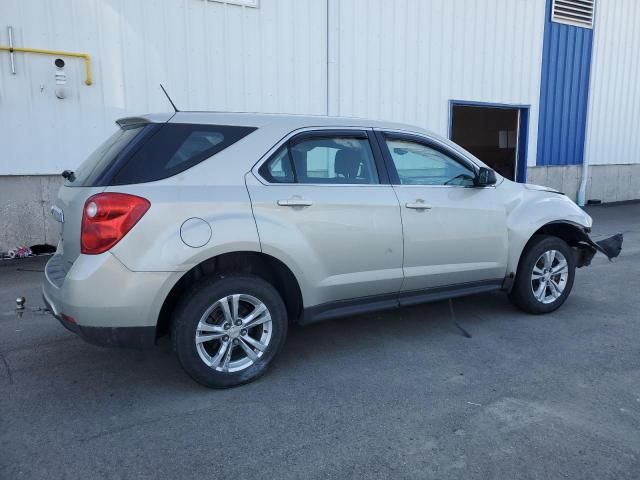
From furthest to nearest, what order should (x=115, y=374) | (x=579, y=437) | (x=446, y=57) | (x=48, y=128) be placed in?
1. (x=446, y=57)
2. (x=48, y=128)
3. (x=115, y=374)
4. (x=579, y=437)

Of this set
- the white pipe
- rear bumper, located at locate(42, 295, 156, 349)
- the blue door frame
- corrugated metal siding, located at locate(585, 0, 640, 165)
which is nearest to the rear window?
rear bumper, located at locate(42, 295, 156, 349)

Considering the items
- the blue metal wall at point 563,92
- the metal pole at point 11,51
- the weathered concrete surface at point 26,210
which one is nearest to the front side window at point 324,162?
the weathered concrete surface at point 26,210

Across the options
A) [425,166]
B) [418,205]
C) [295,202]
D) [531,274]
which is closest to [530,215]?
[531,274]

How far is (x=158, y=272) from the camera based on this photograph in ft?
10.2

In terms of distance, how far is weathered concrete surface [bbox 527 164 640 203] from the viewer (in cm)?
1271

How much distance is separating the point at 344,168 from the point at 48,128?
206 inches

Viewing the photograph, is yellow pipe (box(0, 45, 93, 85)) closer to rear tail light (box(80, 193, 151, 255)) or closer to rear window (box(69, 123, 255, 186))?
rear window (box(69, 123, 255, 186))

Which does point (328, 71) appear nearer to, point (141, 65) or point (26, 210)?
point (141, 65)

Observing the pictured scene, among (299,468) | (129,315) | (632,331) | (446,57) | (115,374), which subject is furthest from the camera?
(446,57)

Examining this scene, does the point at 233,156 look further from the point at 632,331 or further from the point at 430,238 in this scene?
the point at 632,331

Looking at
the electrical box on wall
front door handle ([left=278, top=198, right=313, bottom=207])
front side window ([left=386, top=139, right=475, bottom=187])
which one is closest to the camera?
front door handle ([left=278, top=198, right=313, bottom=207])

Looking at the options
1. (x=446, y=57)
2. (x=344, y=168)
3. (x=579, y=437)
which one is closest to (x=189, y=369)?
(x=344, y=168)

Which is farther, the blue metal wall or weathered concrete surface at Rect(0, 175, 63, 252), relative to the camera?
the blue metal wall

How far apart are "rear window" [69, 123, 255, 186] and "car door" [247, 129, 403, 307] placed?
13.3 inches
